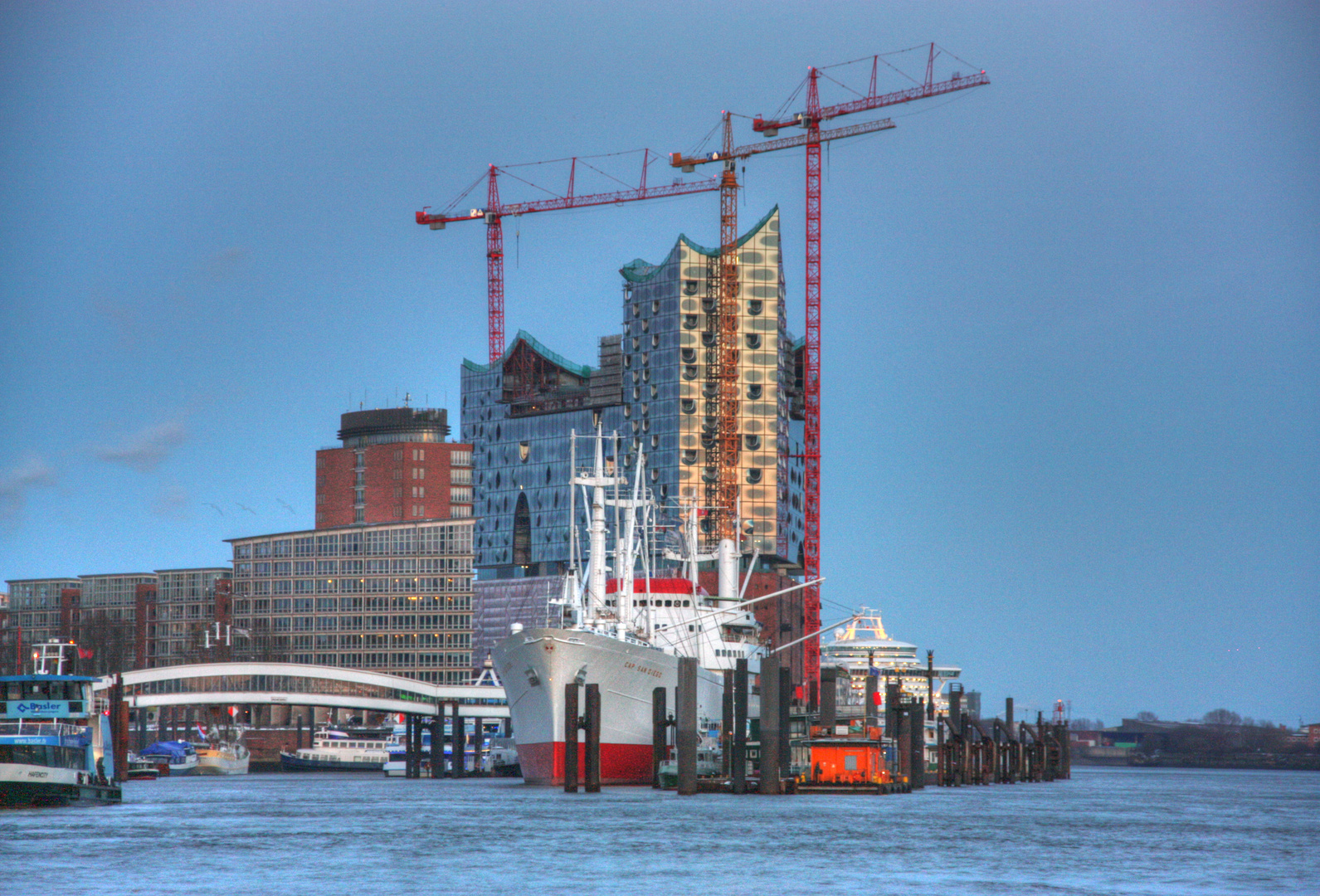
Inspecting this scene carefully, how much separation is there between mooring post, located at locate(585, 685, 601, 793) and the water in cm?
120

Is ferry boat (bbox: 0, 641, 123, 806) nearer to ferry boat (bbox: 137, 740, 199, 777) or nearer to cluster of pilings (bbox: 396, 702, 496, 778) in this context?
cluster of pilings (bbox: 396, 702, 496, 778)

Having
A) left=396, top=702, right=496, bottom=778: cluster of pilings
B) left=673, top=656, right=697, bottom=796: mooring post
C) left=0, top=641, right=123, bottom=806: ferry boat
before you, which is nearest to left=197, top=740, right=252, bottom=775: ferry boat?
left=396, top=702, right=496, bottom=778: cluster of pilings

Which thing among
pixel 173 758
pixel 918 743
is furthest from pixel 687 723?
pixel 173 758

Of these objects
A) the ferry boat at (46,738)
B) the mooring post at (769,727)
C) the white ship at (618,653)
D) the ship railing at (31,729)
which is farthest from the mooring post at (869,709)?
the ship railing at (31,729)

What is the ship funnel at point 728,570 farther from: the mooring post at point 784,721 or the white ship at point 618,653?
the mooring post at point 784,721

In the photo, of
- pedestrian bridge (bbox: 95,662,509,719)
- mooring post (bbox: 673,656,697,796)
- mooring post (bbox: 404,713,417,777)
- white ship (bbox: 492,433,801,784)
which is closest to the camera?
mooring post (bbox: 673,656,697,796)

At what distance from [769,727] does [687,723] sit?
165 inches

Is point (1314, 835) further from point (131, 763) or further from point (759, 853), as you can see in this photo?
point (131, 763)

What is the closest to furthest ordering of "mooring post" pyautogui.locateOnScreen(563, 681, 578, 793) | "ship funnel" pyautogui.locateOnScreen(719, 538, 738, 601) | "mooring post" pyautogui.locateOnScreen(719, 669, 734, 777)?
"mooring post" pyautogui.locateOnScreen(719, 669, 734, 777)
"mooring post" pyautogui.locateOnScreen(563, 681, 578, 793)
"ship funnel" pyautogui.locateOnScreen(719, 538, 738, 601)

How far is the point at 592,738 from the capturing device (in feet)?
301

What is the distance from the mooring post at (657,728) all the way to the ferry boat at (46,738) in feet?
96.3

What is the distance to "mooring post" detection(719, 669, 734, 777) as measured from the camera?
89.6 m

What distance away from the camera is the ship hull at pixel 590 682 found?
98.7 meters

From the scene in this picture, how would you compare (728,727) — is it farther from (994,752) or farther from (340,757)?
(340,757)
